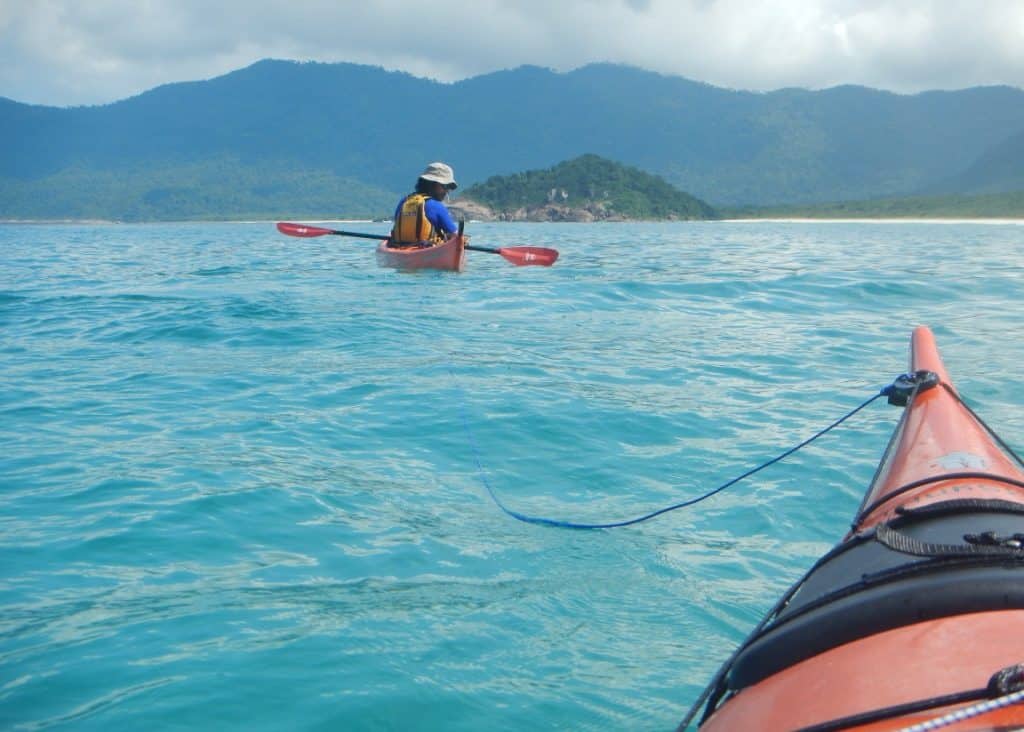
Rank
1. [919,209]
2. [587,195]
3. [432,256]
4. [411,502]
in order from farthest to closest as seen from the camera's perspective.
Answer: [587,195], [919,209], [432,256], [411,502]

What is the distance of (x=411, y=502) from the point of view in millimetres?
5102

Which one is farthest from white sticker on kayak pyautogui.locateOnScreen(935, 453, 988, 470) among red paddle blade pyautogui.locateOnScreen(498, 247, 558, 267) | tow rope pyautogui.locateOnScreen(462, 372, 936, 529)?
red paddle blade pyautogui.locateOnScreen(498, 247, 558, 267)

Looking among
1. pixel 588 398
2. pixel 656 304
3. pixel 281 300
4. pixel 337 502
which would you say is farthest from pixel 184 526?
pixel 656 304

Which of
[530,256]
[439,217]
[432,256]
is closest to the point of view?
[432,256]

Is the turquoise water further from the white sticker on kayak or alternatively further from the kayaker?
the kayaker

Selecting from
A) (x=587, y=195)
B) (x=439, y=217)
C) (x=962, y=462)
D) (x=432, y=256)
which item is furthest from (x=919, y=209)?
(x=962, y=462)

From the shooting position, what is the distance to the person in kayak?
1595cm

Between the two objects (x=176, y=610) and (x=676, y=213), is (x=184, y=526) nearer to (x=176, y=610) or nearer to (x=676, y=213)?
(x=176, y=610)

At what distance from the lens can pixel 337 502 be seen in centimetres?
502

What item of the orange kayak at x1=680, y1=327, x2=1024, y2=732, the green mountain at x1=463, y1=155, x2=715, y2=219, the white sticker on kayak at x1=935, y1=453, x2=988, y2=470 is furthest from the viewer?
the green mountain at x1=463, y1=155, x2=715, y2=219

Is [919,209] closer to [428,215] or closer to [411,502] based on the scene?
[428,215]

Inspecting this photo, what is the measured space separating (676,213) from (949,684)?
98.7 m

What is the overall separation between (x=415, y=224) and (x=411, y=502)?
11.5 m

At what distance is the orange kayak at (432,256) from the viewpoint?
50.2 feet
